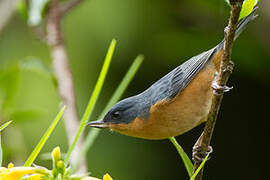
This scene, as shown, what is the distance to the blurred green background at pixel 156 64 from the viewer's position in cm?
464

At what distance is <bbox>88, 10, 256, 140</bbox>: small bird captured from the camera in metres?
2.85

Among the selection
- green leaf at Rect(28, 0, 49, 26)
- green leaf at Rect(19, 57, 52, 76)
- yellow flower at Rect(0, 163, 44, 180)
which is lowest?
yellow flower at Rect(0, 163, 44, 180)

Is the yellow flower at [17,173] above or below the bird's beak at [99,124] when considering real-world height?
above

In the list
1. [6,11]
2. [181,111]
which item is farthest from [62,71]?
[6,11]

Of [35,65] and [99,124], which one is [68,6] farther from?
[99,124]

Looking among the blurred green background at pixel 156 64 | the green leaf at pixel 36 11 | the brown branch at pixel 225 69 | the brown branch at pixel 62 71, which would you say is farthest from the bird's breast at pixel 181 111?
the blurred green background at pixel 156 64

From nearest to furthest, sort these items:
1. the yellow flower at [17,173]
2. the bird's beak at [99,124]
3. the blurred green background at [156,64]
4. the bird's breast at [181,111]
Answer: the yellow flower at [17,173] < the bird's breast at [181,111] < the bird's beak at [99,124] < the blurred green background at [156,64]

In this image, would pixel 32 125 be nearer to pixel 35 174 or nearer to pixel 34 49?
pixel 34 49

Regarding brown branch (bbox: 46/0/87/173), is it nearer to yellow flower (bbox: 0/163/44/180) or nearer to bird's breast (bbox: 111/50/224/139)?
bird's breast (bbox: 111/50/224/139)

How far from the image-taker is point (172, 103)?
2.98m

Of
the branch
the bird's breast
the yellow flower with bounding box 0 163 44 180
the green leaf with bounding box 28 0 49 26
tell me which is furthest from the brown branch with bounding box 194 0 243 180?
the branch

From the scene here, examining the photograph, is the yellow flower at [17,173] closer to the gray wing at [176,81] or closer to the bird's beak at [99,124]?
the bird's beak at [99,124]

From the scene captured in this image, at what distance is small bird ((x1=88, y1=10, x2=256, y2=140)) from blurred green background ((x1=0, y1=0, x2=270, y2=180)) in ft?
4.83

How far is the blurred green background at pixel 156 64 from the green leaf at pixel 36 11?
107 centimetres
